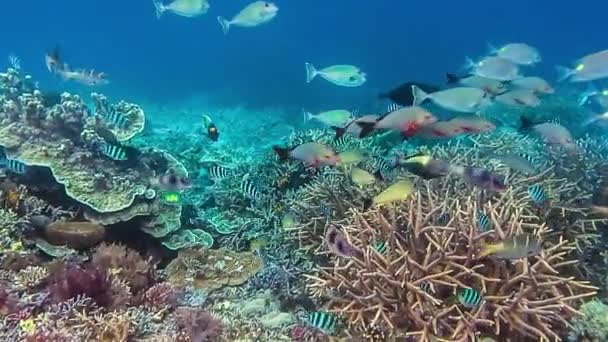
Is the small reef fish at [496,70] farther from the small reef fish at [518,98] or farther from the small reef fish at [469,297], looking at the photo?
the small reef fish at [469,297]

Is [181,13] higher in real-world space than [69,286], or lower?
higher

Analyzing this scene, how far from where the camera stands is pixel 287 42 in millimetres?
66688

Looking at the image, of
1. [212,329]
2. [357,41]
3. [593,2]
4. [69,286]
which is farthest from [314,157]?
[593,2]

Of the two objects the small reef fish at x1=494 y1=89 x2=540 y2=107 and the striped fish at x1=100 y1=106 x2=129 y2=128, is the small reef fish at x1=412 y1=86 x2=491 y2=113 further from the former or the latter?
the striped fish at x1=100 y1=106 x2=129 y2=128

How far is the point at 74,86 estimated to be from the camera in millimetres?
35719

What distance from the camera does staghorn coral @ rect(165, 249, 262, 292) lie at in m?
6.71

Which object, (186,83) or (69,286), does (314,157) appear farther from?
(186,83)

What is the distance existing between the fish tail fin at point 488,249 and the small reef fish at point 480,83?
3.63m

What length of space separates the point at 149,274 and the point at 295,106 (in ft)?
78.1

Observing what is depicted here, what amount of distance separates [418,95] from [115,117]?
4185mm

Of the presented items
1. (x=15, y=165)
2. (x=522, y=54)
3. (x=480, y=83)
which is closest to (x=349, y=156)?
(x=480, y=83)

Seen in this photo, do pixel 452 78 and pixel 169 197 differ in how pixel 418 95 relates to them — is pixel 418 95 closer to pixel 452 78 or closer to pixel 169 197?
pixel 452 78

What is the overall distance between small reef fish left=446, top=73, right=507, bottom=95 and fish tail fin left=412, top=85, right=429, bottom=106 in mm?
1214

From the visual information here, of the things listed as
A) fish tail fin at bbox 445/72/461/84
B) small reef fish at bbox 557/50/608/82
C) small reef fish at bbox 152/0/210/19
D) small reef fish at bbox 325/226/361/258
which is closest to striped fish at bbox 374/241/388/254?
small reef fish at bbox 325/226/361/258
